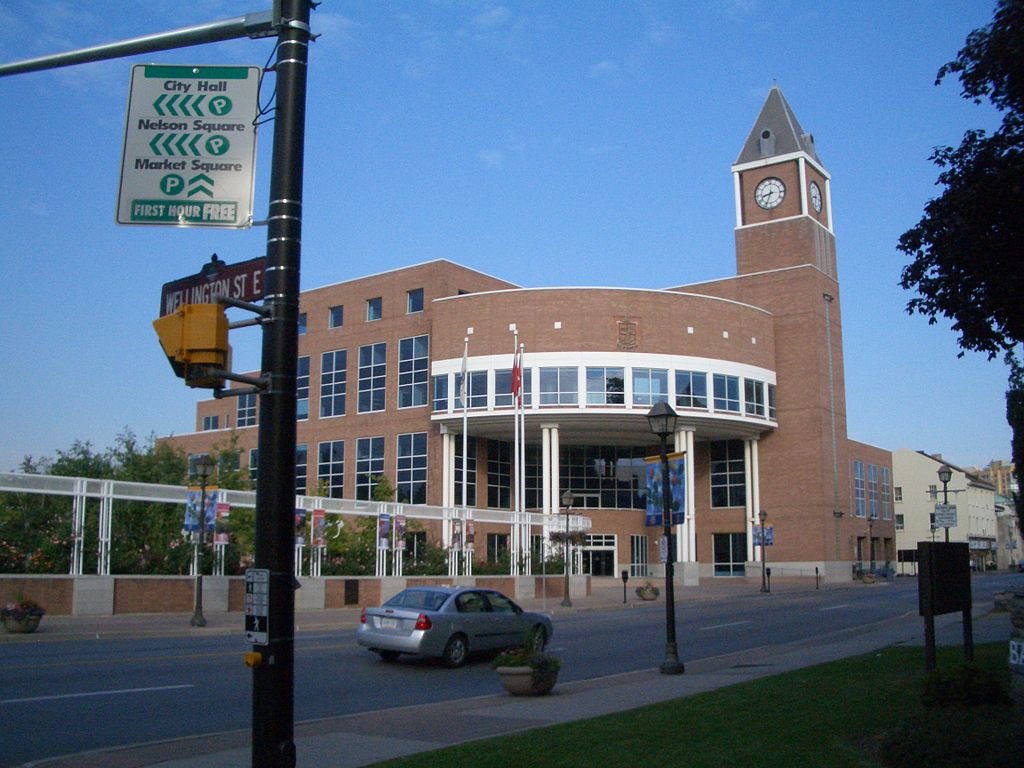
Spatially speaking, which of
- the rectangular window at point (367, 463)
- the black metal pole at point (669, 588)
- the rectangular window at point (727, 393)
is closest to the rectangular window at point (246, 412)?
the rectangular window at point (367, 463)

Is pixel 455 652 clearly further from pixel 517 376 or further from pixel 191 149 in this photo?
pixel 517 376

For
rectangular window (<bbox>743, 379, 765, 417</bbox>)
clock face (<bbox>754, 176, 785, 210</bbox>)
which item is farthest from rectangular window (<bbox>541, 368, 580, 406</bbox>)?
clock face (<bbox>754, 176, 785, 210</bbox>)

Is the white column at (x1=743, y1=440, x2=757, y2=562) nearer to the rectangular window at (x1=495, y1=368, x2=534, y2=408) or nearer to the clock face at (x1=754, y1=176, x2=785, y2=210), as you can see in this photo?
the clock face at (x1=754, y1=176, x2=785, y2=210)

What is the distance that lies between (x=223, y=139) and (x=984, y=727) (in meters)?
6.72

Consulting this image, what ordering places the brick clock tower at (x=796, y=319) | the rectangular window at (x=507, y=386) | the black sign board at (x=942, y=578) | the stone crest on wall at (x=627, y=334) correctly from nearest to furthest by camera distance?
the black sign board at (x=942, y=578) → the rectangular window at (x=507, y=386) → the stone crest on wall at (x=627, y=334) → the brick clock tower at (x=796, y=319)

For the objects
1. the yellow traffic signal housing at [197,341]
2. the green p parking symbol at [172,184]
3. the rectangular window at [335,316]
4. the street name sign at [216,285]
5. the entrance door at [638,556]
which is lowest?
the entrance door at [638,556]

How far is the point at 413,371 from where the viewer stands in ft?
227

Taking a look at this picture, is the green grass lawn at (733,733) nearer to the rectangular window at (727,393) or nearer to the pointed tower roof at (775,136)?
the rectangular window at (727,393)

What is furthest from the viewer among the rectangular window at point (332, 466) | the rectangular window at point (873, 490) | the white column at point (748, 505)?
the rectangular window at point (873, 490)

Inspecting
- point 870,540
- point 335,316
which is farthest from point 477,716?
point 870,540

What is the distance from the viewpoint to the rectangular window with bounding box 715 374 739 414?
67750 mm

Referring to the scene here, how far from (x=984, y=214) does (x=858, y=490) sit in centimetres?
7602

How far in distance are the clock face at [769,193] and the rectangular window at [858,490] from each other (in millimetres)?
22392

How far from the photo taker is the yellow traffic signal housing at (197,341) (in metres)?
6.01
